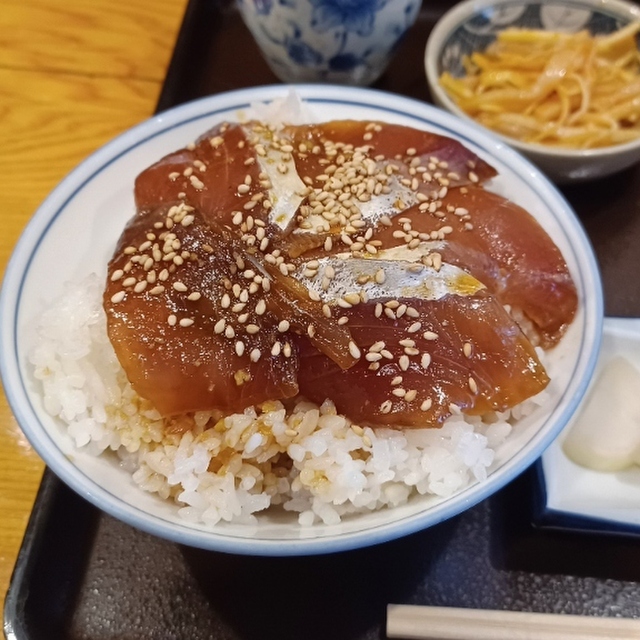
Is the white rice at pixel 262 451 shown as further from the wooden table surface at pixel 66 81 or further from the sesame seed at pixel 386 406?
the wooden table surface at pixel 66 81

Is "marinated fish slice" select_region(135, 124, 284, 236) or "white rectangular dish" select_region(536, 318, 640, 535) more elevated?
"marinated fish slice" select_region(135, 124, 284, 236)

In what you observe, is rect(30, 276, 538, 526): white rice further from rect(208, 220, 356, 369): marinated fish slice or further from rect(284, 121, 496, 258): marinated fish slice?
rect(284, 121, 496, 258): marinated fish slice

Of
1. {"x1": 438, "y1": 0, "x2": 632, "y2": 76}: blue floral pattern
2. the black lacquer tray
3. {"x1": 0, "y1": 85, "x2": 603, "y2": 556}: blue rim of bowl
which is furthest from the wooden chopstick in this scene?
{"x1": 438, "y1": 0, "x2": 632, "y2": 76}: blue floral pattern

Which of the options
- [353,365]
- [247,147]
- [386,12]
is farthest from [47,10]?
[353,365]

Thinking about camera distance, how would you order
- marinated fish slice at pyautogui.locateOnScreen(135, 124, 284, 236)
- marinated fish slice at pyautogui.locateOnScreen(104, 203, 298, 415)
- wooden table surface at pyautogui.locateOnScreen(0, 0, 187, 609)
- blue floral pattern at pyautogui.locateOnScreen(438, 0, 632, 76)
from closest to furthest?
marinated fish slice at pyautogui.locateOnScreen(104, 203, 298, 415)
marinated fish slice at pyautogui.locateOnScreen(135, 124, 284, 236)
wooden table surface at pyautogui.locateOnScreen(0, 0, 187, 609)
blue floral pattern at pyautogui.locateOnScreen(438, 0, 632, 76)

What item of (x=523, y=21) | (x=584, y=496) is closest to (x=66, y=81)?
(x=523, y=21)

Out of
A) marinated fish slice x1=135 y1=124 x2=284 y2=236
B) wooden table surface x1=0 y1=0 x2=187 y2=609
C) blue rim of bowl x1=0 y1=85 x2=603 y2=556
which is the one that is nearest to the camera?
blue rim of bowl x1=0 y1=85 x2=603 y2=556

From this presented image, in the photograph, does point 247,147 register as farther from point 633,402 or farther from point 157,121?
point 633,402
